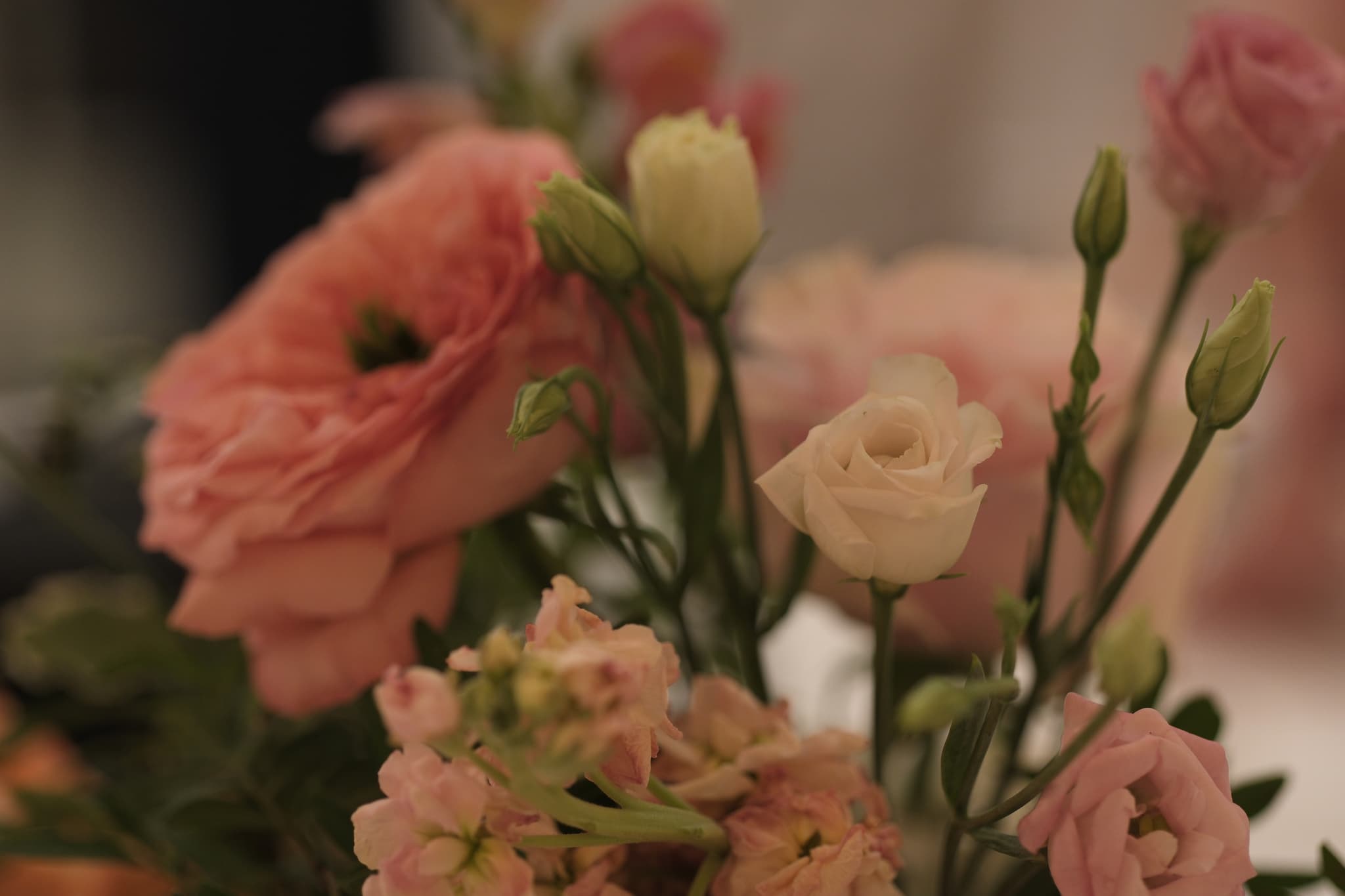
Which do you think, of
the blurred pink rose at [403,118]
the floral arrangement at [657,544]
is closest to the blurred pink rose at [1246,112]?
the floral arrangement at [657,544]

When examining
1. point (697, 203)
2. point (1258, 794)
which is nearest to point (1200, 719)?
point (1258, 794)

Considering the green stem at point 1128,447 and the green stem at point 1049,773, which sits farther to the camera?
the green stem at point 1128,447

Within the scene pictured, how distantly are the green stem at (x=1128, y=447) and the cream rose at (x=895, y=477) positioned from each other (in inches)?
4.5

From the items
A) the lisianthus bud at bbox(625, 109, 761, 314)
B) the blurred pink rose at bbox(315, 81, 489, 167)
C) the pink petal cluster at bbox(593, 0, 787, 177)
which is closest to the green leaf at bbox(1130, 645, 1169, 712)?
the lisianthus bud at bbox(625, 109, 761, 314)

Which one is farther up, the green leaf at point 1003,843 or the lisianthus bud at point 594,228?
the lisianthus bud at point 594,228

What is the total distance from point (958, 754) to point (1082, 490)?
0.06m

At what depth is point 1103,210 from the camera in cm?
22

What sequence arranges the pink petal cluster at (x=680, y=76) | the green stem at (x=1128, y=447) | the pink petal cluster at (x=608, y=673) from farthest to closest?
the pink petal cluster at (x=680, y=76) < the green stem at (x=1128, y=447) < the pink petal cluster at (x=608, y=673)

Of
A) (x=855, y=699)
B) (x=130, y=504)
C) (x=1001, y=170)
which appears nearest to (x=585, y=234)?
(x=855, y=699)

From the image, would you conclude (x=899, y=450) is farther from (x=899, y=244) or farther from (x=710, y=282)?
(x=899, y=244)

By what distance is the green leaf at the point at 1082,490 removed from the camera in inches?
8.1

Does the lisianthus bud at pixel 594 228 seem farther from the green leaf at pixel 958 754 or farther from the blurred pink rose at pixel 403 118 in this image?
the blurred pink rose at pixel 403 118

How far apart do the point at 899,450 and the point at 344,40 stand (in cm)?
184

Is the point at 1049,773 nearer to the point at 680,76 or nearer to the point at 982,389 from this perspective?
the point at 982,389
